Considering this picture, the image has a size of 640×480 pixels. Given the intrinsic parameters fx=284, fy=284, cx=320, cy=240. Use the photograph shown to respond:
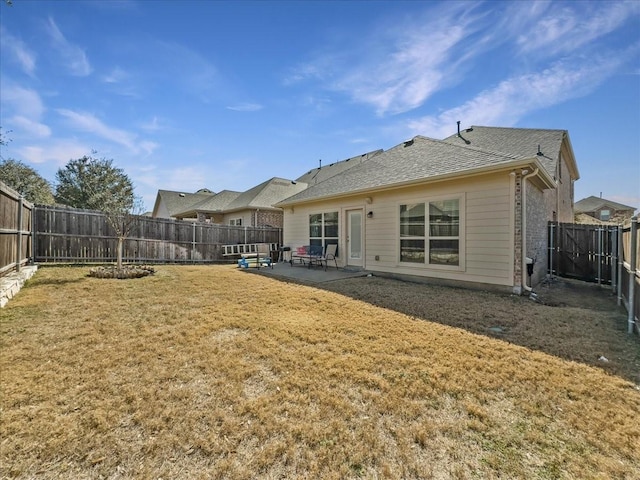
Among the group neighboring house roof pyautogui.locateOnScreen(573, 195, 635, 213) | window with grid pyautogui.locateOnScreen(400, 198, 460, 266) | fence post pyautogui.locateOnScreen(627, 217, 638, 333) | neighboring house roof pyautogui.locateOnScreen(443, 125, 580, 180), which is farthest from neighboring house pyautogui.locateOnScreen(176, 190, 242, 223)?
neighboring house roof pyautogui.locateOnScreen(573, 195, 635, 213)

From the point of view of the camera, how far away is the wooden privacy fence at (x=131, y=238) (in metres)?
9.86

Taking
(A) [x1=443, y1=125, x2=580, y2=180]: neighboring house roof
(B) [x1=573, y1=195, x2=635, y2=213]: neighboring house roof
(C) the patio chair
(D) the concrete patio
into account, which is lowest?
(D) the concrete patio

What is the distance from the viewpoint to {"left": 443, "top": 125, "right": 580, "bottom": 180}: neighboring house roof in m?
10.6

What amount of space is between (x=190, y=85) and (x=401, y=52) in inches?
268

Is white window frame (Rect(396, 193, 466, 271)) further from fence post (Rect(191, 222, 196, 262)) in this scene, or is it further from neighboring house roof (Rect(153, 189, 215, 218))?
neighboring house roof (Rect(153, 189, 215, 218))

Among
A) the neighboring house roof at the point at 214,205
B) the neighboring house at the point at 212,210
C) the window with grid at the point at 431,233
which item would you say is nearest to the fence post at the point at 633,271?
the window with grid at the point at 431,233

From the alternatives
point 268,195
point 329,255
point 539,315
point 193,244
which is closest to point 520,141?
point 329,255

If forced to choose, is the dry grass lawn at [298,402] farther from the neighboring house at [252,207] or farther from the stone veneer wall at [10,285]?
the neighboring house at [252,207]

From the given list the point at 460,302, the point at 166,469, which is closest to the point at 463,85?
the point at 460,302

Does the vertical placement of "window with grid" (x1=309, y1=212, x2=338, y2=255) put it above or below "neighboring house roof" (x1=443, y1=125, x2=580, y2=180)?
below

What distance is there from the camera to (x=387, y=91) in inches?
391

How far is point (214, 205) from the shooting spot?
21.0 metres

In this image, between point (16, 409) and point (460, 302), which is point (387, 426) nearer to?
point (16, 409)

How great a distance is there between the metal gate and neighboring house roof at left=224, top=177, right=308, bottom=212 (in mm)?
13304
